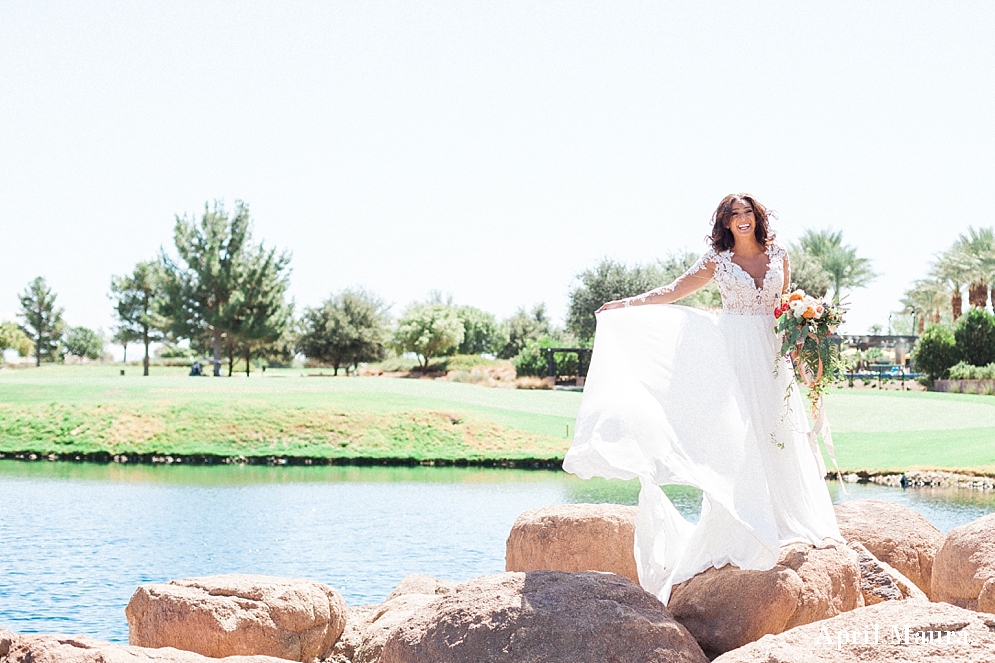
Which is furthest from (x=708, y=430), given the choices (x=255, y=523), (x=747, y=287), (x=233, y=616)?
(x=255, y=523)

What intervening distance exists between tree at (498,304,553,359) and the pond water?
51.8m

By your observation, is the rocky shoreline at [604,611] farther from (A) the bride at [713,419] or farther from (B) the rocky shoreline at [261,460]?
(B) the rocky shoreline at [261,460]

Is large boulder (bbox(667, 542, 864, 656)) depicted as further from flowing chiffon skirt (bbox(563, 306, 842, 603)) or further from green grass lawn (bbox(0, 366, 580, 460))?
green grass lawn (bbox(0, 366, 580, 460))

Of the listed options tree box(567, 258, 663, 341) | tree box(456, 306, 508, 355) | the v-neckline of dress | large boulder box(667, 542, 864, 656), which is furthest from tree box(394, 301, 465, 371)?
large boulder box(667, 542, 864, 656)

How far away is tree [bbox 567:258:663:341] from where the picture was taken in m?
55.5

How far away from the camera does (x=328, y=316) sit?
7175 cm

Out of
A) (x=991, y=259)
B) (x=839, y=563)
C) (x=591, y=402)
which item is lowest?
(x=839, y=563)

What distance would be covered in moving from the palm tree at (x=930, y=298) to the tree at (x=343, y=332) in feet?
116

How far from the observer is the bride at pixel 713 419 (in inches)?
254

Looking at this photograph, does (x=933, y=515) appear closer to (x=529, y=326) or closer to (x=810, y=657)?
(x=810, y=657)

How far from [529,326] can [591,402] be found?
74.1 meters

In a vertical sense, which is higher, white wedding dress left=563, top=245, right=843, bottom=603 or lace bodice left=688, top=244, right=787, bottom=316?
lace bodice left=688, top=244, right=787, bottom=316

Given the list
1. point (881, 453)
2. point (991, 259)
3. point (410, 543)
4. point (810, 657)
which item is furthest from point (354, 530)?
point (991, 259)

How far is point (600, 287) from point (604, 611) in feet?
167
